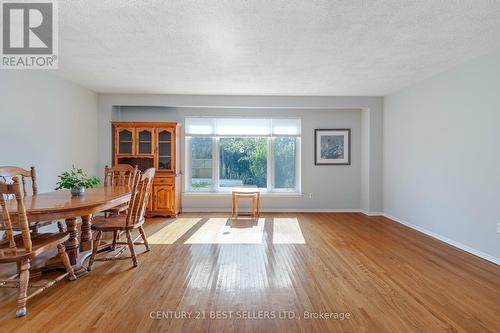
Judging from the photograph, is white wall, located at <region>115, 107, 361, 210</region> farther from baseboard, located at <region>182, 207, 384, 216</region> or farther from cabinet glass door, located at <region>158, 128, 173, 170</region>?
cabinet glass door, located at <region>158, 128, 173, 170</region>

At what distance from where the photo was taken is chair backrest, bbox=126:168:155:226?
8.96ft

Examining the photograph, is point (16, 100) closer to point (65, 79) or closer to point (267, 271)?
point (65, 79)

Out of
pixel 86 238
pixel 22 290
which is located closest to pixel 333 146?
pixel 86 238

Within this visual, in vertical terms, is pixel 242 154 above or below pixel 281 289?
above

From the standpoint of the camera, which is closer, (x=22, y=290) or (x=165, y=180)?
(x=22, y=290)

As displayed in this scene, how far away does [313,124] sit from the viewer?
5.83 metres

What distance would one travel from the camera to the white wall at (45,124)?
10.8 feet

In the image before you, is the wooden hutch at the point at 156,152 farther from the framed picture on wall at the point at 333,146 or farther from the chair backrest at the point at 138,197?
the framed picture on wall at the point at 333,146

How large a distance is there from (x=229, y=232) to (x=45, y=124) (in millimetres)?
3201

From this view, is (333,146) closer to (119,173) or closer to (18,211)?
(119,173)

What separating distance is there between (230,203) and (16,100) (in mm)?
3909

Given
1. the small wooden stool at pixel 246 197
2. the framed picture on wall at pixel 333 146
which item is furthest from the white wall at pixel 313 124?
the small wooden stool at pixel 246 197

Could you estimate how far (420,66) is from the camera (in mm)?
3623

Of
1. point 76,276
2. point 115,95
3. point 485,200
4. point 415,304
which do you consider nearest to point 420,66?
point 485,200
